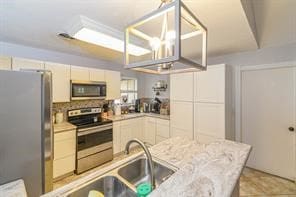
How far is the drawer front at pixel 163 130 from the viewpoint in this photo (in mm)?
3660

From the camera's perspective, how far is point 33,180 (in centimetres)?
139

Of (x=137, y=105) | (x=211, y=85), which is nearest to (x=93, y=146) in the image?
(x=137, y=105)

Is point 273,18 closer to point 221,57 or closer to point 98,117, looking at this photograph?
point 221,57

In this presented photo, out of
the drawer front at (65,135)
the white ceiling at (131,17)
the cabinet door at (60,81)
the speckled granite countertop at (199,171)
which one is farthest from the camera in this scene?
the cabinet door at (60,81)

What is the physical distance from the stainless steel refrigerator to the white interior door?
10.7 feet

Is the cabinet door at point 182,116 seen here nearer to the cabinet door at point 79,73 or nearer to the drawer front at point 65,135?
the cabinet door at point 79,73

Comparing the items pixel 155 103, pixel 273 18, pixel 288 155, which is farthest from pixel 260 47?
pixel 155 103

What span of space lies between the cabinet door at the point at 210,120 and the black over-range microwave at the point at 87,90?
2.00 metres

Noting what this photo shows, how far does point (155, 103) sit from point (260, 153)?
100 inches

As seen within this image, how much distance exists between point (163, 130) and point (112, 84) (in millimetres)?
1628

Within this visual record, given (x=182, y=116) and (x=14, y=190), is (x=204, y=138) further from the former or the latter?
(x=14, y=190)

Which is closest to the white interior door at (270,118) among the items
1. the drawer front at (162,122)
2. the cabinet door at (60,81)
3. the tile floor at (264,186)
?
the tile floor at (264,186)

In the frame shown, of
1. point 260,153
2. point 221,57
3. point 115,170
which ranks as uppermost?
point 221,57

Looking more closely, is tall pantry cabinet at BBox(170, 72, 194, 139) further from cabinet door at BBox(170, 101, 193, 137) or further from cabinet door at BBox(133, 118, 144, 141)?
cabinet door at BBox(133, 118, 144, 141)
